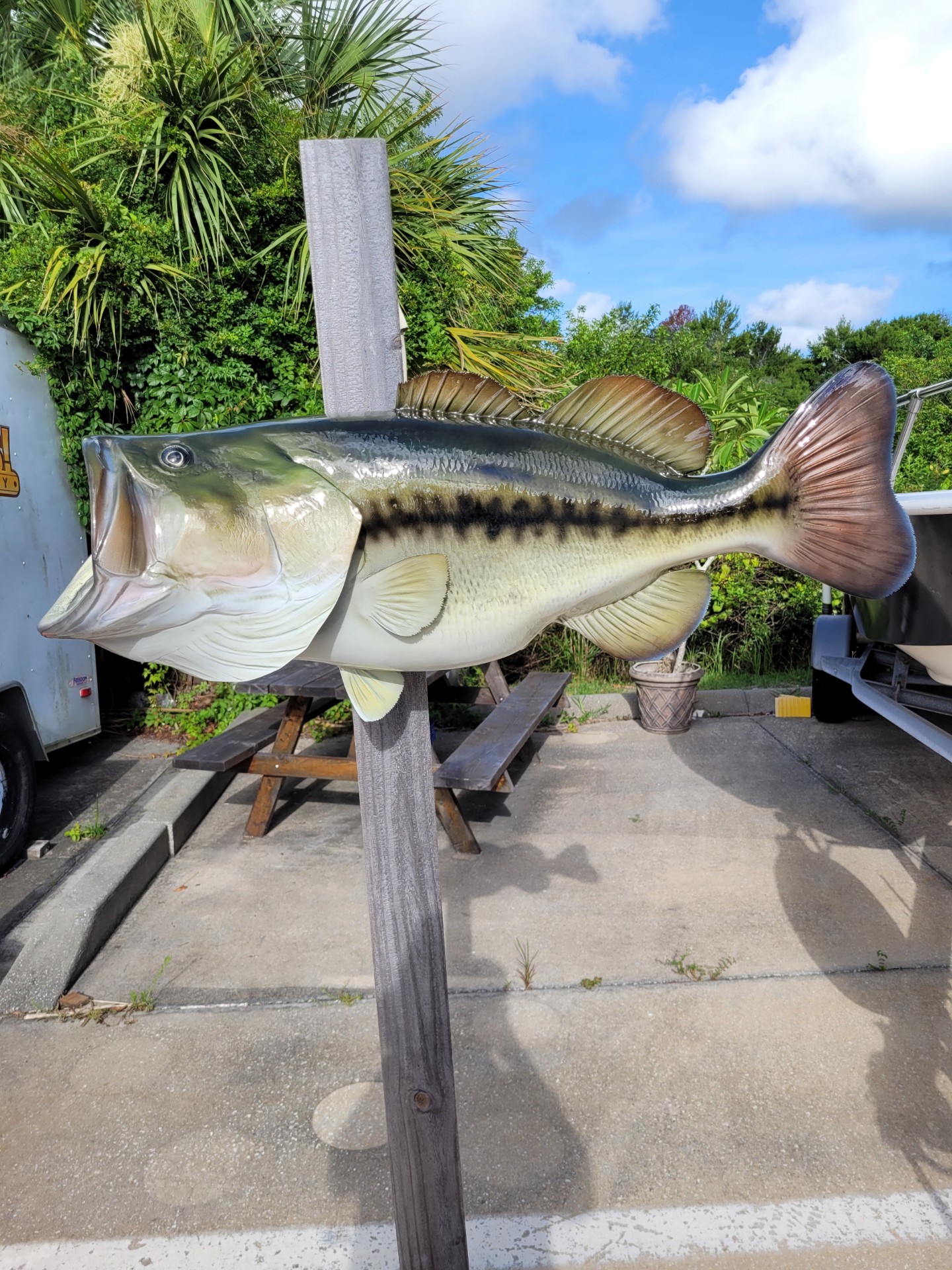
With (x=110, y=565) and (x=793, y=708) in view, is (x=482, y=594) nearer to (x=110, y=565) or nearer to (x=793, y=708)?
(x=110, y=565)

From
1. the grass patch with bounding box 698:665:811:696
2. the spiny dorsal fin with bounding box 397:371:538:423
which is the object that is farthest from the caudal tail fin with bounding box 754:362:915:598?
the grass patch with bounding box 698:665:811:696

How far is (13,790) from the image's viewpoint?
4699 mm

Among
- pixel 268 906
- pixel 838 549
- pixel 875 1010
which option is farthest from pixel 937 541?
pixel 268 906

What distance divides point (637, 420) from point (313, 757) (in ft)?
14.0

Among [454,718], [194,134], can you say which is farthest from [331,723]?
[194,134]

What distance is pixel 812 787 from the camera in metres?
5.21

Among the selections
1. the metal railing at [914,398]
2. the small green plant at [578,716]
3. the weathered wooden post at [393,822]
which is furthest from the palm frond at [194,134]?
the weathered wooden post at [393,822]

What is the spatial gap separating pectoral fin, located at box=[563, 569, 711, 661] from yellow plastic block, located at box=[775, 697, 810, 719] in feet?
20.1

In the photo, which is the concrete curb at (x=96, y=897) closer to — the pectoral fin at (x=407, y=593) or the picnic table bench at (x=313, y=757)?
the picnic table bench at (x=313, y=757)

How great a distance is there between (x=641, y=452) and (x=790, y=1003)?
8.94 feet

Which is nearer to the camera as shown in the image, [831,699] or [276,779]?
[276,779]

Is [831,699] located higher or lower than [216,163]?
lower

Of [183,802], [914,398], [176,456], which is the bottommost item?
[183,802]

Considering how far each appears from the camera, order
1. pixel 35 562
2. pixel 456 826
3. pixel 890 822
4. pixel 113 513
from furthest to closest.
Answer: pixel 35 562 → pixel 890 822 → pixel 456 826 → pixel 113 513
